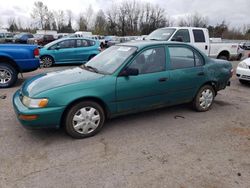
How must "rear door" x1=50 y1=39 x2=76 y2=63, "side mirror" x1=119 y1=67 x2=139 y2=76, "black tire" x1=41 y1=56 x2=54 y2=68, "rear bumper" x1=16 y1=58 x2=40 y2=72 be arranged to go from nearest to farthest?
1. "side mirror" x1=119 y1=67 x2=139 y2=76
2. "rear bumper" x1=16 y1=58 x2=40 y2=72
3. "black tire" x1=41 y1=56 x2=54 y2=68
4. "rear door" x1=50 y1=39 x2=76 y2=63

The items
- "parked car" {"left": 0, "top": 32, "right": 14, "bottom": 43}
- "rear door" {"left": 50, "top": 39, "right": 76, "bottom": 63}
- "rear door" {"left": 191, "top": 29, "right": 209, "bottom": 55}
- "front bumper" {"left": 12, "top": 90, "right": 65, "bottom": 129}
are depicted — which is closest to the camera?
"front bumper" {"left": 12, "top": 90, "right": 65, "bottom": 129}

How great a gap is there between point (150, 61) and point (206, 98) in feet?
5.49

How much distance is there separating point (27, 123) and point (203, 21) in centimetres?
6057

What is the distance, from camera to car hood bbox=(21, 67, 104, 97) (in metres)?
3.36

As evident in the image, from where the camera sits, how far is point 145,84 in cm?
384

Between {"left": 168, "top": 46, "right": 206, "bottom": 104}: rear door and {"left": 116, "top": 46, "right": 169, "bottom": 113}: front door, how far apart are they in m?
0.20

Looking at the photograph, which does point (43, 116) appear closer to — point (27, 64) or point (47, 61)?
point (27, 64)

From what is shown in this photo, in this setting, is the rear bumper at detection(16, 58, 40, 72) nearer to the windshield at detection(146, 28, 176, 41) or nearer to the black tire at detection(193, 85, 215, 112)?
the windshield at detection(146, 28, 176, 41)

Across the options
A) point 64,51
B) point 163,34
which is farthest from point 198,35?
point 64,51

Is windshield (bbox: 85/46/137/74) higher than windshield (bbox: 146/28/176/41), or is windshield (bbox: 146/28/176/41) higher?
windshield (bbox: 146/28/176/41)

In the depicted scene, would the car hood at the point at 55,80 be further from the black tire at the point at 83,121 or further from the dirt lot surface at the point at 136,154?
the dirt lot surface at the point at 136,154

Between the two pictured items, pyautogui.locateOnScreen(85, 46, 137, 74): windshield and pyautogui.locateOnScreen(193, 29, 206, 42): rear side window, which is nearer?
pyautogui.locateOnScreen(85, 46, 137, 74): windshield

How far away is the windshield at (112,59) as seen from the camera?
149 inches

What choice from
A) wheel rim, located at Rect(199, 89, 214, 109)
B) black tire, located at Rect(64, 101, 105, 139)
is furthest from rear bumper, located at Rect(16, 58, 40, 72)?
wheel rim, located at Rect(199, 89, 214, 109)
